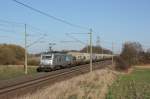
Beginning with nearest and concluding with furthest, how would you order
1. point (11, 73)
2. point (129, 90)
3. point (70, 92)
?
point (70, 92)
point (129, 90)
point (11, 73)

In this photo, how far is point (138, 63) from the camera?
125000 millimetres

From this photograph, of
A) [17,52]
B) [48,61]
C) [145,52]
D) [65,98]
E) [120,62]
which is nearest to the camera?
[65,98]

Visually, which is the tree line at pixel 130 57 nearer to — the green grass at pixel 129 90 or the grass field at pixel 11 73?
the grass field at pixel 11 73

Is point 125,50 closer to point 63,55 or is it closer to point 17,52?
point 17,52

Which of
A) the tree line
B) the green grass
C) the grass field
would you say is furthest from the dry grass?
the tree line

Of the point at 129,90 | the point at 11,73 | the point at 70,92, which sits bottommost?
the point at 129,90

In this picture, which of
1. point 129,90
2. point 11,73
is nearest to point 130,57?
point 11,73

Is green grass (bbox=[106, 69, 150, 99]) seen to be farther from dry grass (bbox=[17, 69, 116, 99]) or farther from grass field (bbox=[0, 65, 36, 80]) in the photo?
grass field (bbox=[0, 65, 36, 80])

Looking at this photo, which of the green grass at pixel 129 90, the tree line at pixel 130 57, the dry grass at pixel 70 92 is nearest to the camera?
the dry grass at pixel 70 92

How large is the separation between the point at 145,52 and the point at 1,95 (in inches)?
4778

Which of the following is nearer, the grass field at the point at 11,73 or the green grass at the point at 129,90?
the green grass at the point at 129,90

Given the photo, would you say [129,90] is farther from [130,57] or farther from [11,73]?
[130,57]

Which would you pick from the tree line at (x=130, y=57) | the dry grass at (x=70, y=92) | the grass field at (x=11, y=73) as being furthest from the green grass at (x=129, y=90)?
the tree line at (x=130, y=57)

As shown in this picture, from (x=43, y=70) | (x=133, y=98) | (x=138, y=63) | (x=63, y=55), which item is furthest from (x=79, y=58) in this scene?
(x=133, y=98)
